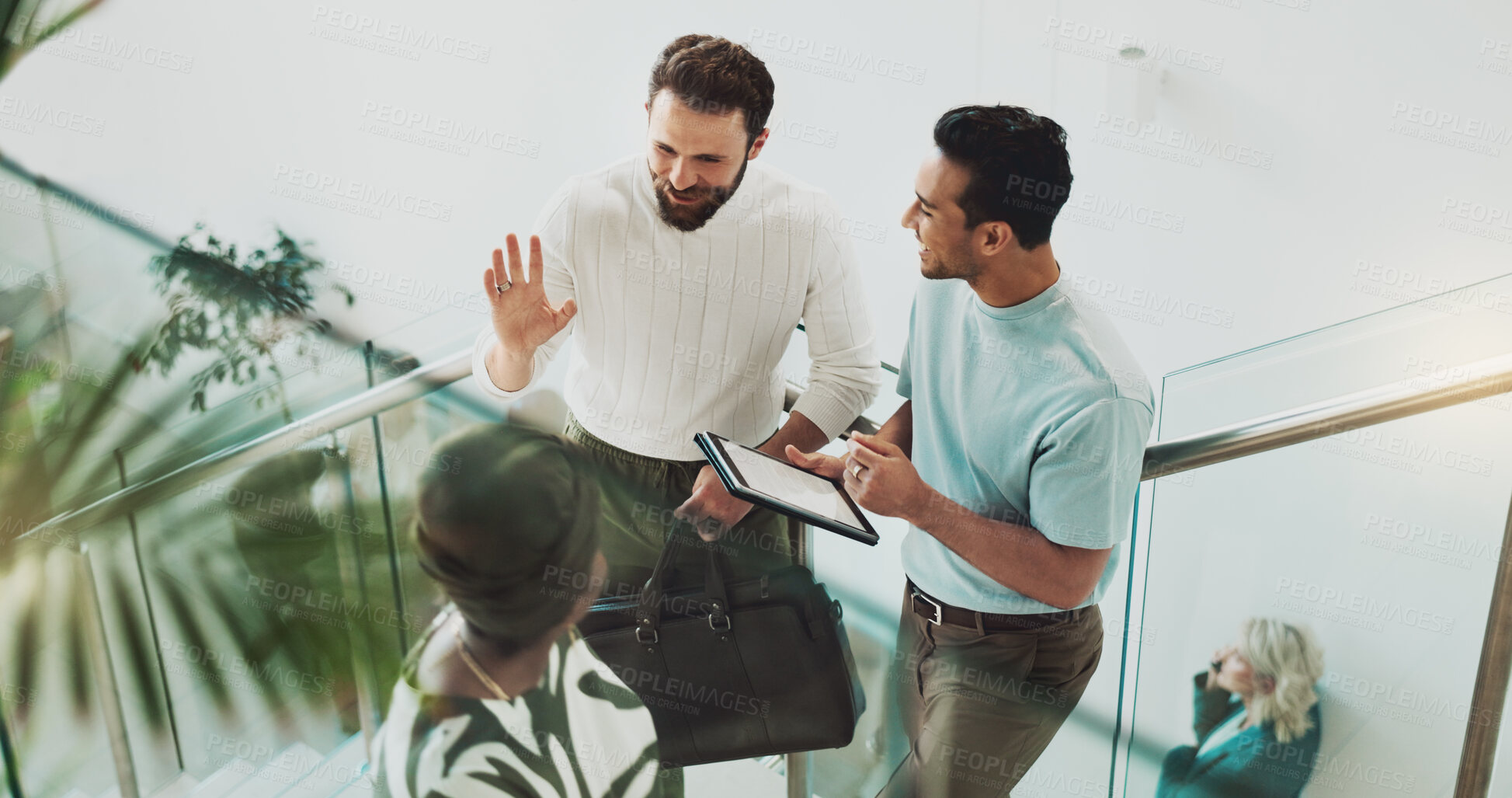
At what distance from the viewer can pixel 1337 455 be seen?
1551mm

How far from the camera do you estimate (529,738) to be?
4.25 feet

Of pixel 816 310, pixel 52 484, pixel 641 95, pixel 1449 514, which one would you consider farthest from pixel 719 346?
pixel 52 484

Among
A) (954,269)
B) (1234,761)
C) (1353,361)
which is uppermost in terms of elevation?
(954,269)

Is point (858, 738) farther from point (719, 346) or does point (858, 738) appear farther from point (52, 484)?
point (52, 484)

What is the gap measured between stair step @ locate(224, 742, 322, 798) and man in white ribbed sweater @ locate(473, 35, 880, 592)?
4.11 feet

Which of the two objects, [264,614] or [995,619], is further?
[264,614]

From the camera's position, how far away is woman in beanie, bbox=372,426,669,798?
1.16 metres

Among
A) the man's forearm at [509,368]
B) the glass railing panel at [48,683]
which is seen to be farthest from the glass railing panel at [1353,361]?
the glass railing panel at [48,683]

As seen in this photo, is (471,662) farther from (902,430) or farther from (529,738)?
(902,430)

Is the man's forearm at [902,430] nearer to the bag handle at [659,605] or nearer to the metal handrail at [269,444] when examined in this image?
the bag handle at [659,605]

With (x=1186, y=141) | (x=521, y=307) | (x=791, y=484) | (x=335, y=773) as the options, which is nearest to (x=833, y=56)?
(x=1186, y=141)

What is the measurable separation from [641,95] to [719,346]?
2259 millimetres

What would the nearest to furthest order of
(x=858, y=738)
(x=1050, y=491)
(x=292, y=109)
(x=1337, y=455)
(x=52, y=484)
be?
(x=1050, y=491), (x=1337, y=455), (x=858, y=738), (x=52, y=484), (x=292, y=109)

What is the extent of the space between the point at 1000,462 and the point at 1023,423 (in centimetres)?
8
